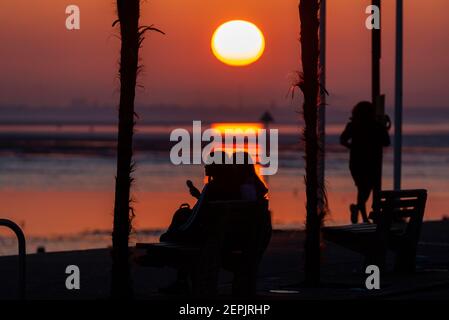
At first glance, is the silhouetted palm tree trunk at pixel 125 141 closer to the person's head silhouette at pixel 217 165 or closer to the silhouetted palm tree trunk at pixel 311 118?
the person's head silhouette at pixel 217 165

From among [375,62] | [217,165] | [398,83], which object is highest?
[375,62]

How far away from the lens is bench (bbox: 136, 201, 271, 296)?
13.8 metres

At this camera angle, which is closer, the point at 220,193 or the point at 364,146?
the point at 220,193

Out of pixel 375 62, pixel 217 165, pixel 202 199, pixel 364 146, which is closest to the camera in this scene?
pixel 202 199

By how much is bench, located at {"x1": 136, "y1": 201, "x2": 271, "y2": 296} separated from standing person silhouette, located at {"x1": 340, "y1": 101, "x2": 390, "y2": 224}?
956cm

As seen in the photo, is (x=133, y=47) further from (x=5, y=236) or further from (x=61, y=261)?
(x=5, y=236)

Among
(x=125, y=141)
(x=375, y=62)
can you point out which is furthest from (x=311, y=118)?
(x=375, y=62)

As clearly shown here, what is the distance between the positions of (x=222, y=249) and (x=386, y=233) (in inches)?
133

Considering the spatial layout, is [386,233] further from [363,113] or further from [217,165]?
[363,113]

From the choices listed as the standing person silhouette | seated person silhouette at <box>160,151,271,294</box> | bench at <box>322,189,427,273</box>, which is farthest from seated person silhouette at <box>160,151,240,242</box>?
the standing person silhouette

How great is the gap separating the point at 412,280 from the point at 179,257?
11.8 feet

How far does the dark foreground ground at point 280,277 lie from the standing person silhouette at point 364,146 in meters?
2.94

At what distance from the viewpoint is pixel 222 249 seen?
14.1 meters

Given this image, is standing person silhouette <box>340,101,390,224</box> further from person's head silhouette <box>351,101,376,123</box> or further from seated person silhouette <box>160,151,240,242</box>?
seated person silhouette <box>160,151,240,242</box>
